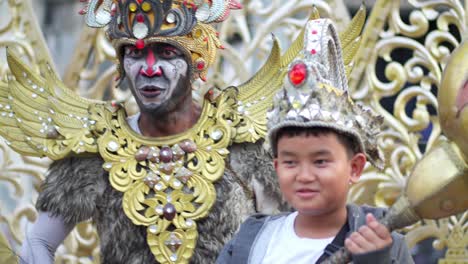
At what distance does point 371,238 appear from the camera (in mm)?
2523

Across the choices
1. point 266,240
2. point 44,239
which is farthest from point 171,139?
point 266,240

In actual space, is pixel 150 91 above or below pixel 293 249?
above

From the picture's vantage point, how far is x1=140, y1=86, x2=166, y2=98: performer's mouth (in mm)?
3703

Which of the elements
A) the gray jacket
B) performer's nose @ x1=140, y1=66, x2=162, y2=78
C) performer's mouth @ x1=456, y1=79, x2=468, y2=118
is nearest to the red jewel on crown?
the gray jacket

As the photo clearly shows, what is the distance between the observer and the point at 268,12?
5.17 meters

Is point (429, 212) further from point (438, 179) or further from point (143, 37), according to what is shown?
point (143, 37)

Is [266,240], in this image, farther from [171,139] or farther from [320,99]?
[171,139]

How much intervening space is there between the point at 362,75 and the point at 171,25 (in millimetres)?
1399

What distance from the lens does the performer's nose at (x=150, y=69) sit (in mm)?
3689

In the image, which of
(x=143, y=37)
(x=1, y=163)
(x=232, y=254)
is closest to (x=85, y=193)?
(x=143, y=37)

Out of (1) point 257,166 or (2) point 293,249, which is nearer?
(2) point 293,249

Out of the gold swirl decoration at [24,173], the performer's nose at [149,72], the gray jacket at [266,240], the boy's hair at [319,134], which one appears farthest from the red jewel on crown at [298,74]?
the gold swirl decoration at [24,173]

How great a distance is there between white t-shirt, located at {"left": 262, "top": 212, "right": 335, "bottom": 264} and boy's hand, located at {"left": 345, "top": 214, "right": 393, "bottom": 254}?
19cm

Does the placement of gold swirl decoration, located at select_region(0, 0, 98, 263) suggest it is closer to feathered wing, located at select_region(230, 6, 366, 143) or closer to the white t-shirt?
feathered wing, located at select_region(230, 6, 366, 143)
